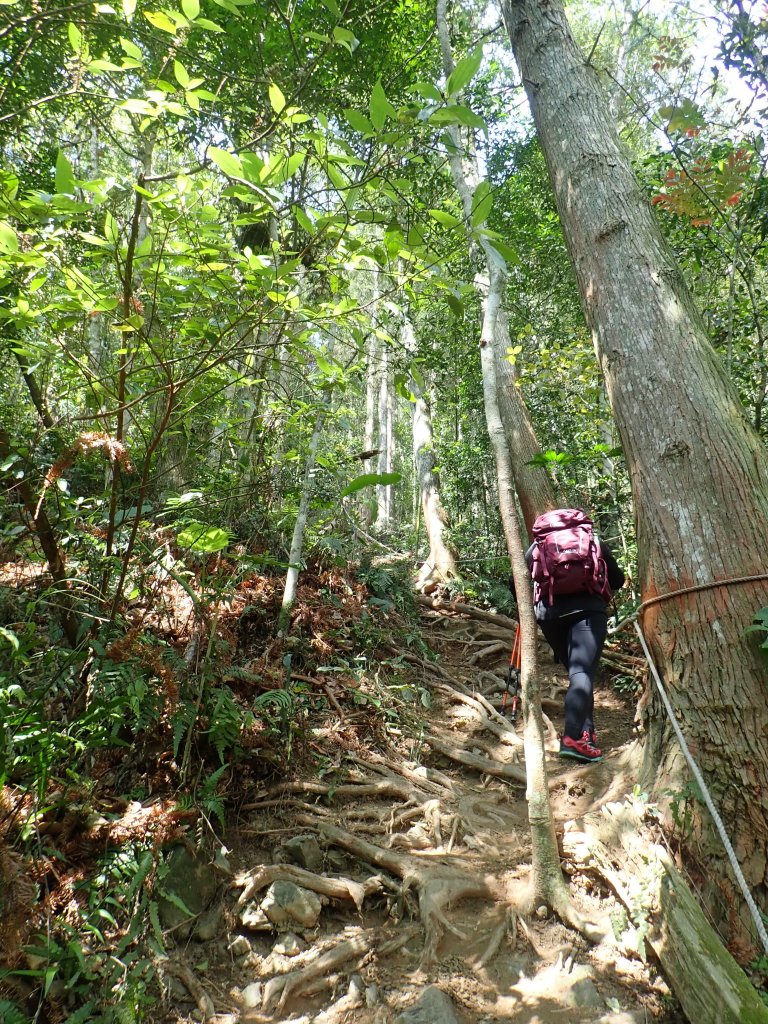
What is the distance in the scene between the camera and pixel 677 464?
2945mm

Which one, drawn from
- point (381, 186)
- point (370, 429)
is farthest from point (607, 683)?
point (370, 429)

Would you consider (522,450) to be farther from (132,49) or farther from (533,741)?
(132,49)

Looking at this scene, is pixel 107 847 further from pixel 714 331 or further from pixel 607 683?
pixel 714 331

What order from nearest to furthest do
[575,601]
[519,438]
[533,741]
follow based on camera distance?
[533,741]
[575,601]
[519,438]

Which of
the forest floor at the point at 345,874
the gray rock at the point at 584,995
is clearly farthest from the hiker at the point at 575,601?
the gray rock at the point at 584,995

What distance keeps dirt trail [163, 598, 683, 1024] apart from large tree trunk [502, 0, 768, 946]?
71 cm

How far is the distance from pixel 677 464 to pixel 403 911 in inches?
106

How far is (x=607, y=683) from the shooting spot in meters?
5.97

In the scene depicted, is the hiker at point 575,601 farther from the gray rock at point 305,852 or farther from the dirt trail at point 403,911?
the gray rock at point 305,852

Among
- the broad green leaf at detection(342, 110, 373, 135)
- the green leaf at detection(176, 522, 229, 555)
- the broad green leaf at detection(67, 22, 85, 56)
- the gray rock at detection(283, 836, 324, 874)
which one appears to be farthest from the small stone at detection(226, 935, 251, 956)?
the broad green leaf at detection(67, 22, 85, 56)

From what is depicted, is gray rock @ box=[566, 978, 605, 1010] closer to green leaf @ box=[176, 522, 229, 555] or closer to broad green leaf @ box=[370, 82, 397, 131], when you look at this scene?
green leaf @ box=[176, 522, 229, 555]

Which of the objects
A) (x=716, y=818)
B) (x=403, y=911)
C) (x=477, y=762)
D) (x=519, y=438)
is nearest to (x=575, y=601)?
(x=477, y=762)

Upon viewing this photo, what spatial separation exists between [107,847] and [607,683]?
16.4ft

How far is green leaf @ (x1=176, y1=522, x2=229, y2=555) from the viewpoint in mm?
2780
